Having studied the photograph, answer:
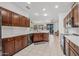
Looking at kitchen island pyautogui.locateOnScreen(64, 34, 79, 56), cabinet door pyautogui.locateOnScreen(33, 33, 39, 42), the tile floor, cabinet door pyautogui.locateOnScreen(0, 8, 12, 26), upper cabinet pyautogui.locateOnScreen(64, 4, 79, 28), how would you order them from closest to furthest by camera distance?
kitchen island pyautogui.locateOnScreen(64, 34, 79, 56) < upper cabinet pyautogui.locateOnScreen(64, 4, 79, 28) < cabinet door pyautogui.locateOnScreen(0, 8, 12, 26) < the tile floor < cabinet door pyautogui.locateOnScreen(33, 33, 39, 42)

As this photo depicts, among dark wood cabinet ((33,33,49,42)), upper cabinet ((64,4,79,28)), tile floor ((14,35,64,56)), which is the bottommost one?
tile floor ((14,35,64,56))

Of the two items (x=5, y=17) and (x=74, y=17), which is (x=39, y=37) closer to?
(x=74, y=17)

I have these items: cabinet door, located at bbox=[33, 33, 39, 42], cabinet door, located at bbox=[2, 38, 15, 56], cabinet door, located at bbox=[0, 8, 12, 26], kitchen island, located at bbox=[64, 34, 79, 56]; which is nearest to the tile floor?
cabinet door, located at bbox=[2, 38, 15, 56]

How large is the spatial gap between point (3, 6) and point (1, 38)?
1215 mm

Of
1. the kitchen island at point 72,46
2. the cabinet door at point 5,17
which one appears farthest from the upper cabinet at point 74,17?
the cabinet door at point 5,17

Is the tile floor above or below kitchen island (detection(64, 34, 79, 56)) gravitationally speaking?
below

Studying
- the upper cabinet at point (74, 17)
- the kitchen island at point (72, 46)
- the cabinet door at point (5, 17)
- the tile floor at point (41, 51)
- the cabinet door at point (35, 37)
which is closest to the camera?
the kitchen island at point (72, 46)

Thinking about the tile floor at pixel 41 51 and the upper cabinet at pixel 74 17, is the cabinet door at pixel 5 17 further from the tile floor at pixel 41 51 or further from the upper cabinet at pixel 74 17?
the upper cabinet at pixel 74 17

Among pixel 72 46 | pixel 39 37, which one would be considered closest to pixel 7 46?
pixel 72 46

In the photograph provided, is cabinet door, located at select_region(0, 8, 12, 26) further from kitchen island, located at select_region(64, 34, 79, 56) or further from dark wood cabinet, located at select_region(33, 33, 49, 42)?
dark wood cabinet, located at select_region(33, 33, 49, 42)

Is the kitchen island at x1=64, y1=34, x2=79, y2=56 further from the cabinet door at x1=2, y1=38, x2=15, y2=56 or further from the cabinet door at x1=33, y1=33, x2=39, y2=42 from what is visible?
the cabinet door at x1=33, y1=33, x2=39, y2=42

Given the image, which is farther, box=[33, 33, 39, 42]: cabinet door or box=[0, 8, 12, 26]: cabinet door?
box=[33, 33, 39, 42]: cabinet door

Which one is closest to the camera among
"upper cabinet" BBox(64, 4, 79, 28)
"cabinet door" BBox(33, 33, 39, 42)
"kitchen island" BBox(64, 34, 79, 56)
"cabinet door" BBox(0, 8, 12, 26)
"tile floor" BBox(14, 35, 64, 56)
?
"kitchen island" BBox(64, 34, 79, 56)

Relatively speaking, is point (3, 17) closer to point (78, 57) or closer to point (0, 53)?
point (0, 53)
